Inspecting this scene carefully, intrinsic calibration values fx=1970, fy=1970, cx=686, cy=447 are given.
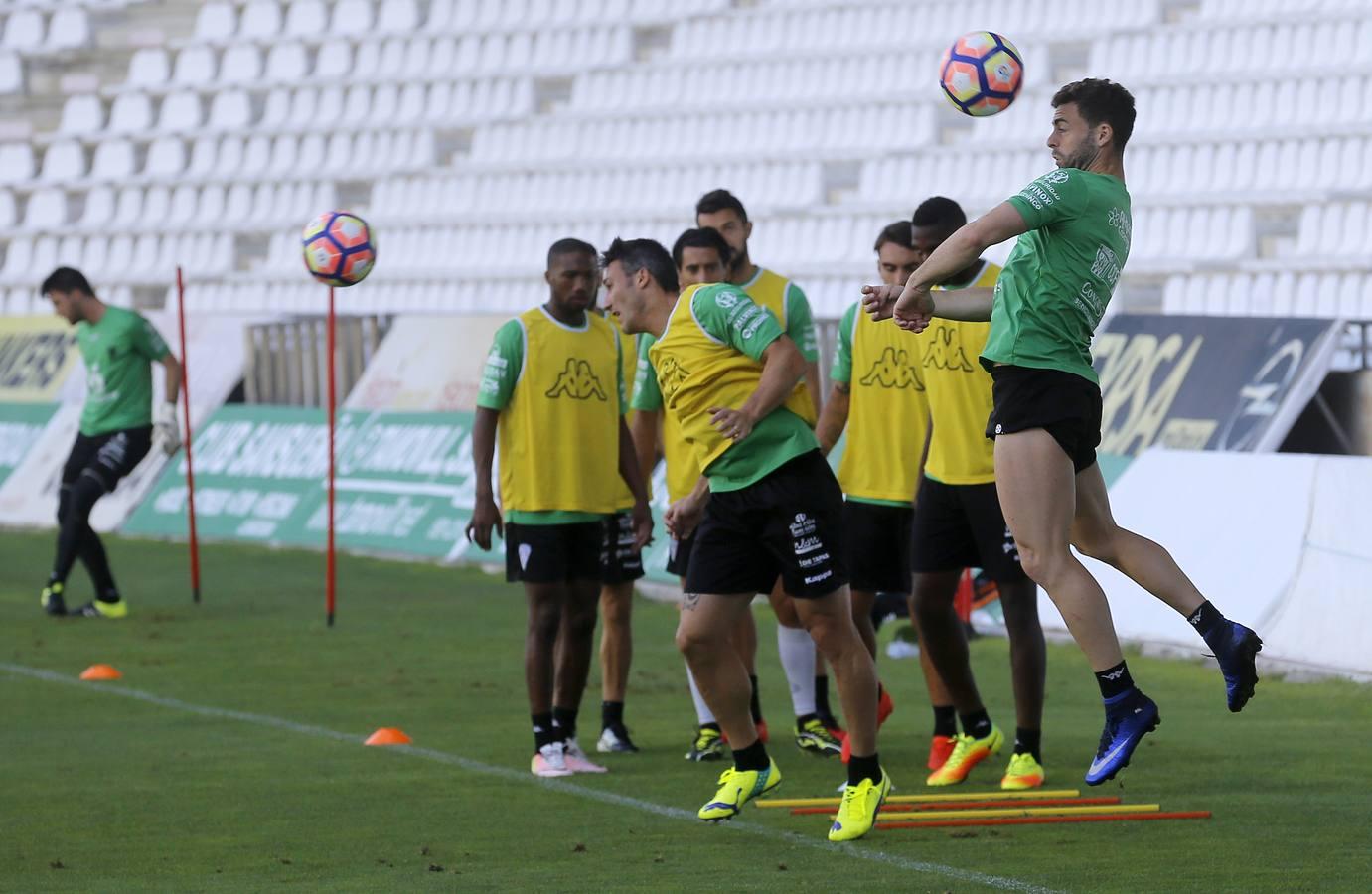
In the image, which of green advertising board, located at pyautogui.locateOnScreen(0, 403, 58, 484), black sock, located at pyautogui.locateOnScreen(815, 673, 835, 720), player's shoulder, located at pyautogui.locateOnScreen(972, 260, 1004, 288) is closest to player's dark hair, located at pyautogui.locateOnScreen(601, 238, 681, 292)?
player's shoulder, located at pyautogui.locateOnScreen(972, 260, 1004, 288)

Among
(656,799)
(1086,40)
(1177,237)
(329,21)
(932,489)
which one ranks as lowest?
(656,799)

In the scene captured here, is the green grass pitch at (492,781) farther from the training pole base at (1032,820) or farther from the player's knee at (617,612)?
the player's knee at (617,612)

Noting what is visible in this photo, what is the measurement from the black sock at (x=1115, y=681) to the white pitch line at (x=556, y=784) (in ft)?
2.14

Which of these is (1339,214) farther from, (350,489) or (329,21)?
(329,21)

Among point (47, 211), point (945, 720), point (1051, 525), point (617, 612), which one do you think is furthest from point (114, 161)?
point (1051, 525)

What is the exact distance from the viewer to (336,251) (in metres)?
11.4

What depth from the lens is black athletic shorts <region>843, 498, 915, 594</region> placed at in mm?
8305

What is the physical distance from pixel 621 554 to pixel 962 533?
179cm

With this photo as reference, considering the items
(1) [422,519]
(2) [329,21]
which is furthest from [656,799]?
(2) [329,21]

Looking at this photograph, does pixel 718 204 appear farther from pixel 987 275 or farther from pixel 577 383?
pixel 987 275

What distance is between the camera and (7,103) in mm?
34281

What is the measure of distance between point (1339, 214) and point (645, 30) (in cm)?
1197

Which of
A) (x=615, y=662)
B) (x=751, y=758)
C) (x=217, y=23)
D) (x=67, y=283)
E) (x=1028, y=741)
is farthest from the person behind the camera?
(x=217, y=23)

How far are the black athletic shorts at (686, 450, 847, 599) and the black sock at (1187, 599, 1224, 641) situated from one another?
1.24 m
